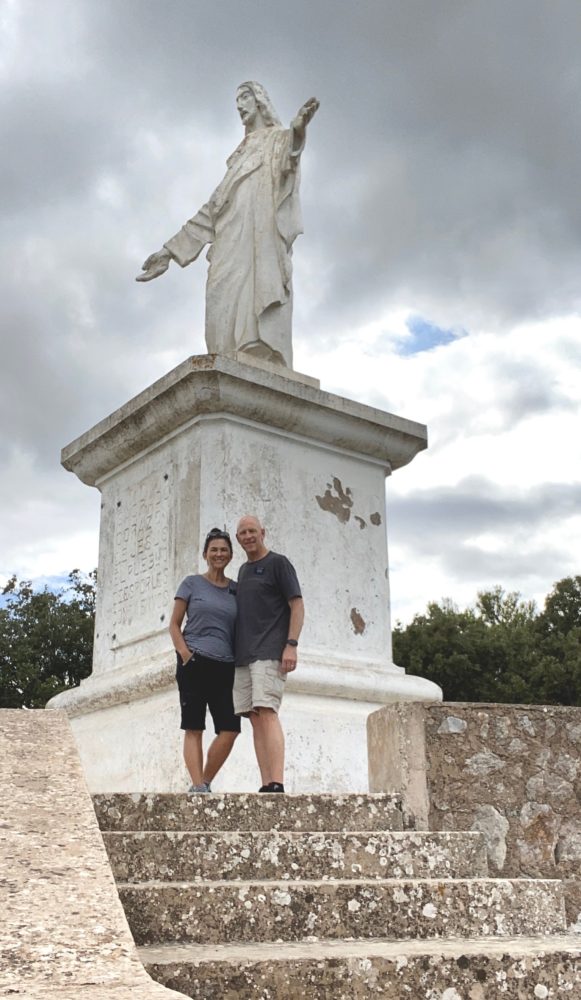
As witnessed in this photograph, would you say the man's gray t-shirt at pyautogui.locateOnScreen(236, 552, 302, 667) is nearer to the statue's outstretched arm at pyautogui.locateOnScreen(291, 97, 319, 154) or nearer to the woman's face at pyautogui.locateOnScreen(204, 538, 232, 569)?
the woman's face at pyautogui.locateOnScreen(204, 538, 232, 569)

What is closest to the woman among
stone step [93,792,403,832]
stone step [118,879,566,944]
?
stone step [93,792,403,832]

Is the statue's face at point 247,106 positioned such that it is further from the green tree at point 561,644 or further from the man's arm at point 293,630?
the green tree at point 561,644

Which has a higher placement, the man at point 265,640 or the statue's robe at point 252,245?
the statue's robe at point 252,245

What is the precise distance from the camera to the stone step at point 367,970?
259 centimetres

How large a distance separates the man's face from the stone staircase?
151 cm

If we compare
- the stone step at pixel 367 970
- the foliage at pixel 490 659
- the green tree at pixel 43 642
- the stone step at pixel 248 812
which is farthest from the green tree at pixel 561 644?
the stone step at pixel 367 970

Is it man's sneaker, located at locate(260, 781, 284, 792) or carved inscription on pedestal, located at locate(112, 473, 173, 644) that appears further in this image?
carved inscription on pedestal, located at locate(112, 473, 173, 644)

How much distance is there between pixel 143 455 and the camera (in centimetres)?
753

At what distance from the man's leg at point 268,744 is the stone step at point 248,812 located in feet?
2.35

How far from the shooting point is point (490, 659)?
3038 centimetres

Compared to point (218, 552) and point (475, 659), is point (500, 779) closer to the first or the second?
point (218, 552)

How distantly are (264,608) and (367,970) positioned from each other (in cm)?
254

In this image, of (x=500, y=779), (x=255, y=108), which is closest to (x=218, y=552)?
(x=500, y=779)

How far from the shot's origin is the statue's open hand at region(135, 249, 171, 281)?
27.5 feet
